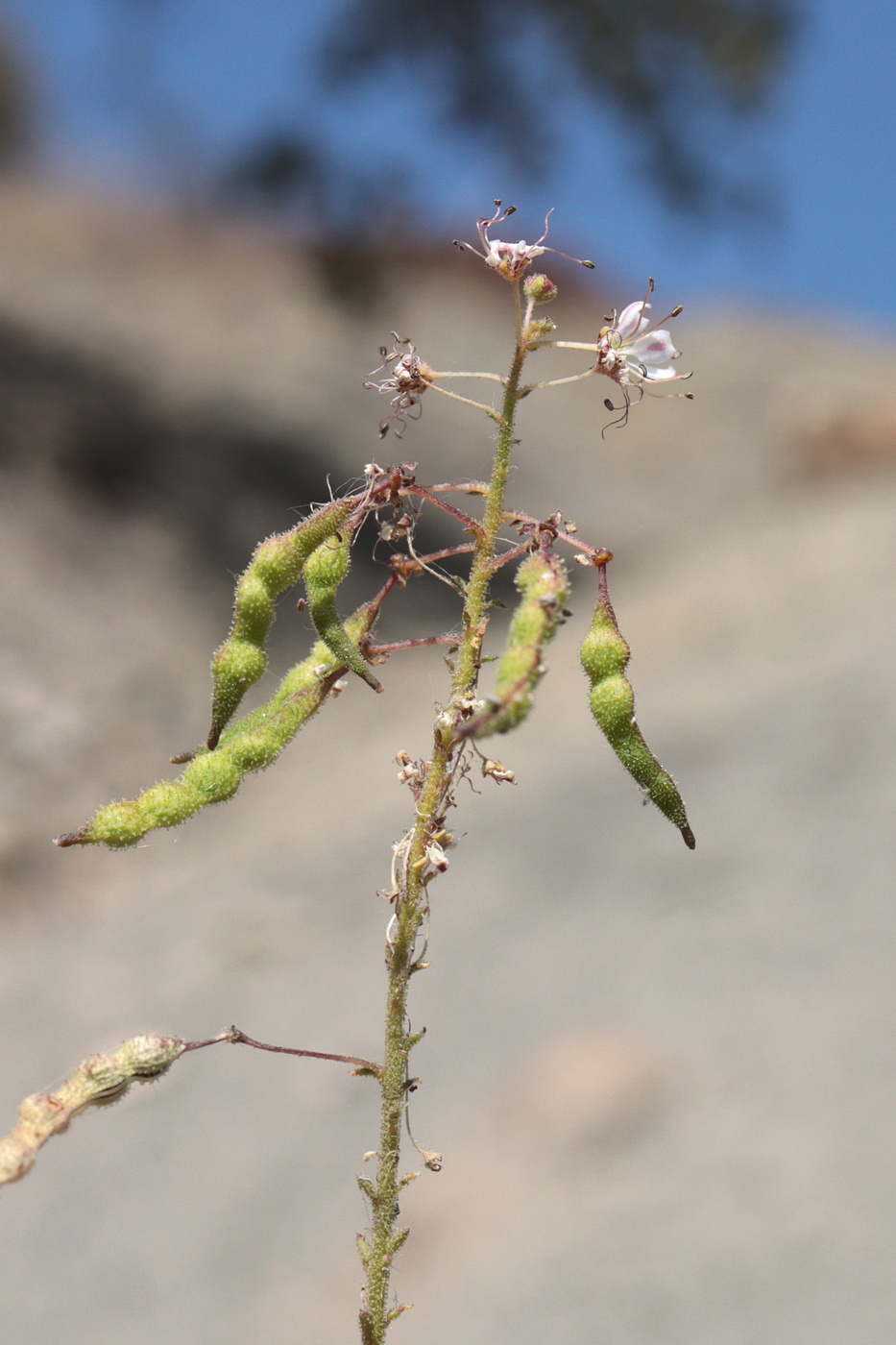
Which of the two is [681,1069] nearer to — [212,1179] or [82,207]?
[212,1179]

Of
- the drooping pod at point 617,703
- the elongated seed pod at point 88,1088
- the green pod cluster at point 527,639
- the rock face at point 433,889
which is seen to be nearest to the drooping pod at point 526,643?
the green pod cluster at point 527,639

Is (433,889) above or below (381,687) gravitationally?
above

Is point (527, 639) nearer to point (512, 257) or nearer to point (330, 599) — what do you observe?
point (330, 599)

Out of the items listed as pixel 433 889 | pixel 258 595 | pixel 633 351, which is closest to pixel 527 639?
pixel 258 595

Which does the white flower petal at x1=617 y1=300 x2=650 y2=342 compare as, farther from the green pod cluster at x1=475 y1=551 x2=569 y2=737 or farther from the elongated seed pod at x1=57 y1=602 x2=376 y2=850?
the elongated seed pod at x1=57 y1=602 x2=376 y2=850

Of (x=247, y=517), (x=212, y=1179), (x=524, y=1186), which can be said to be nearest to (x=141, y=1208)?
(x=212, y=1179)
